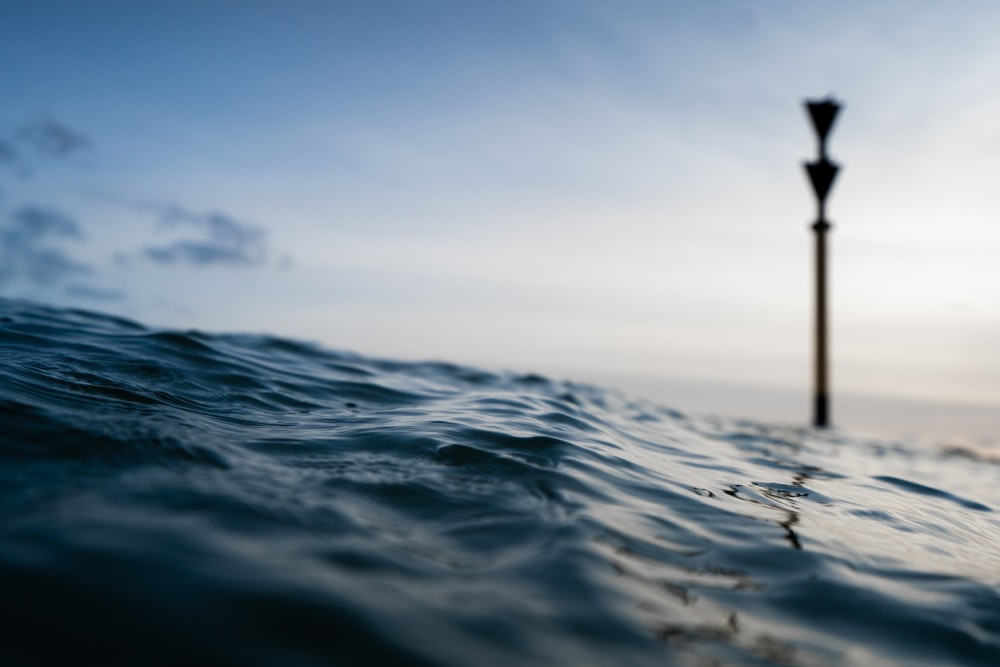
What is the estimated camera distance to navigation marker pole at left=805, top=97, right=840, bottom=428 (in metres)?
10.5

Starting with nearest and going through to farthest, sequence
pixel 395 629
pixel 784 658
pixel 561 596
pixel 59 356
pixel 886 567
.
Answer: pixel 395 629
pixel 784 658
pixel 561 596
pixel 886 567
pixel 59 356

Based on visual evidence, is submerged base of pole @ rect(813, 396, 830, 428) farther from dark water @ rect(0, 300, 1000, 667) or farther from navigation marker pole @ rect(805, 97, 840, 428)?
dark water @ rect(0, 300, 1000, 667)

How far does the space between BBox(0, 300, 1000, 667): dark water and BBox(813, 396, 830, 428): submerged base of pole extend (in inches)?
209

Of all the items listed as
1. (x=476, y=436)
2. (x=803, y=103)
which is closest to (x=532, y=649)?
(x=476, y=436)

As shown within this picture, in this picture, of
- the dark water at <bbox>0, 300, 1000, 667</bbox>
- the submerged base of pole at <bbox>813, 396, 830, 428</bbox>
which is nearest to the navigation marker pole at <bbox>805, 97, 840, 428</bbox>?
the submerged base of pole at <bbox>813, 396, 830, 428</bbox>

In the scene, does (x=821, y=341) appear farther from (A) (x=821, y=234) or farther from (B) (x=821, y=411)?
(A) (x=821, y=234)

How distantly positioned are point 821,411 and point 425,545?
9574 millimetres

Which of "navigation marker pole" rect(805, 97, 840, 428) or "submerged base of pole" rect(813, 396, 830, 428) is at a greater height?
"navigation marker pole" rect(805, 97, 840, 428)

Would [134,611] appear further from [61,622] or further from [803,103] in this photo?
[803,103]

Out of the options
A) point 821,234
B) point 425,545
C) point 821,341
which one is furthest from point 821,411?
point 425,545

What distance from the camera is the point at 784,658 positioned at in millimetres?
1978

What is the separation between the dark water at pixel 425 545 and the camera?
5.97 ft

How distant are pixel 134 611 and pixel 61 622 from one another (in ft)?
0.55

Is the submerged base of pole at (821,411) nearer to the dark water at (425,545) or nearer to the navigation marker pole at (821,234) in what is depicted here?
the navigation marker pole at (821,234)
